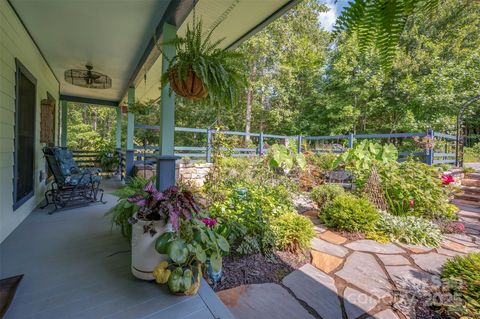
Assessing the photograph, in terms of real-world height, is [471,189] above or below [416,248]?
above

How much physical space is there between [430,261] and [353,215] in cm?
91

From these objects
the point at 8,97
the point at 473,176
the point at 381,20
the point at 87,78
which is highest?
the point at 87,78

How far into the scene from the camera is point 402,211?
3615 millimetres

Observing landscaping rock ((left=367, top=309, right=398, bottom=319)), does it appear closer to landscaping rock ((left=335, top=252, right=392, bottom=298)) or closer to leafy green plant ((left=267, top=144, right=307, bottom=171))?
landscaping rock ((left=335, top=252, right=392, bottom=298))

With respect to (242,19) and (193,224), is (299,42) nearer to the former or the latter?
(242,19)

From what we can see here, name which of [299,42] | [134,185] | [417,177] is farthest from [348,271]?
[299,42]

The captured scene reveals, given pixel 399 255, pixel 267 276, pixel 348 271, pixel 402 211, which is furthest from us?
pixel 402 211

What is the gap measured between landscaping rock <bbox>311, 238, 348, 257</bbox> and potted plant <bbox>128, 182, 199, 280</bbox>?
1738 mm

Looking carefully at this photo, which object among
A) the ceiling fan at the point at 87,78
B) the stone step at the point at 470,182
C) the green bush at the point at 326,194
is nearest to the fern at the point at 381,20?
the green bush at the point at 326,194

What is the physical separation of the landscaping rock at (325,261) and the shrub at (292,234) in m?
0.14

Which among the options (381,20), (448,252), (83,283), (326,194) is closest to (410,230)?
(448,252)

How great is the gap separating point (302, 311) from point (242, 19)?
112 inches

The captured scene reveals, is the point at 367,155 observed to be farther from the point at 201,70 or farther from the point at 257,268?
the point at 201,70

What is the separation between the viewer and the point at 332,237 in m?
3.06
